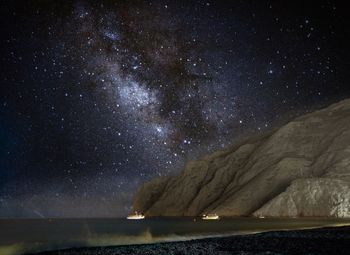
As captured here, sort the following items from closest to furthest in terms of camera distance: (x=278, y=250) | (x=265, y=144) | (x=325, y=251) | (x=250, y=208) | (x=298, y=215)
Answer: (x=325, y=251) < (x=278, y=250) < (x=298, y=215) < (x=250, y=208) < (x=265, y=144)

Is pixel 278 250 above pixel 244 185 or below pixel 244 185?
below

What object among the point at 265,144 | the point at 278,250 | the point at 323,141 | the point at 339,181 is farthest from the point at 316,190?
the point at 278,250

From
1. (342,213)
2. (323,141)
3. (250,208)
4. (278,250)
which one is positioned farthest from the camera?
(323,141)

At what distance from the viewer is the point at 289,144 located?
616 feet

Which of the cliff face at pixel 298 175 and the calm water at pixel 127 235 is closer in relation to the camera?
the calm water at pixel 127 235

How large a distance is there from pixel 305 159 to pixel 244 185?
28.0m

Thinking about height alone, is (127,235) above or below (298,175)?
below

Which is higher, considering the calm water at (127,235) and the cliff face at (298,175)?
the cliff face at (298,175)

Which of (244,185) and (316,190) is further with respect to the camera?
(244,185)

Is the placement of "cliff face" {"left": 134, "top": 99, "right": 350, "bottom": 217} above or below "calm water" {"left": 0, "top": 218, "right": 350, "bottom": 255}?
above

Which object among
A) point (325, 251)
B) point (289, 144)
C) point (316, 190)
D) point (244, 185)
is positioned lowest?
point (325, 251)

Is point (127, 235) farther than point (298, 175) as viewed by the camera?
No

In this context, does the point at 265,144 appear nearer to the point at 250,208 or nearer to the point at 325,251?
the point at 250,208

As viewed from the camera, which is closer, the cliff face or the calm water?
the calm water
